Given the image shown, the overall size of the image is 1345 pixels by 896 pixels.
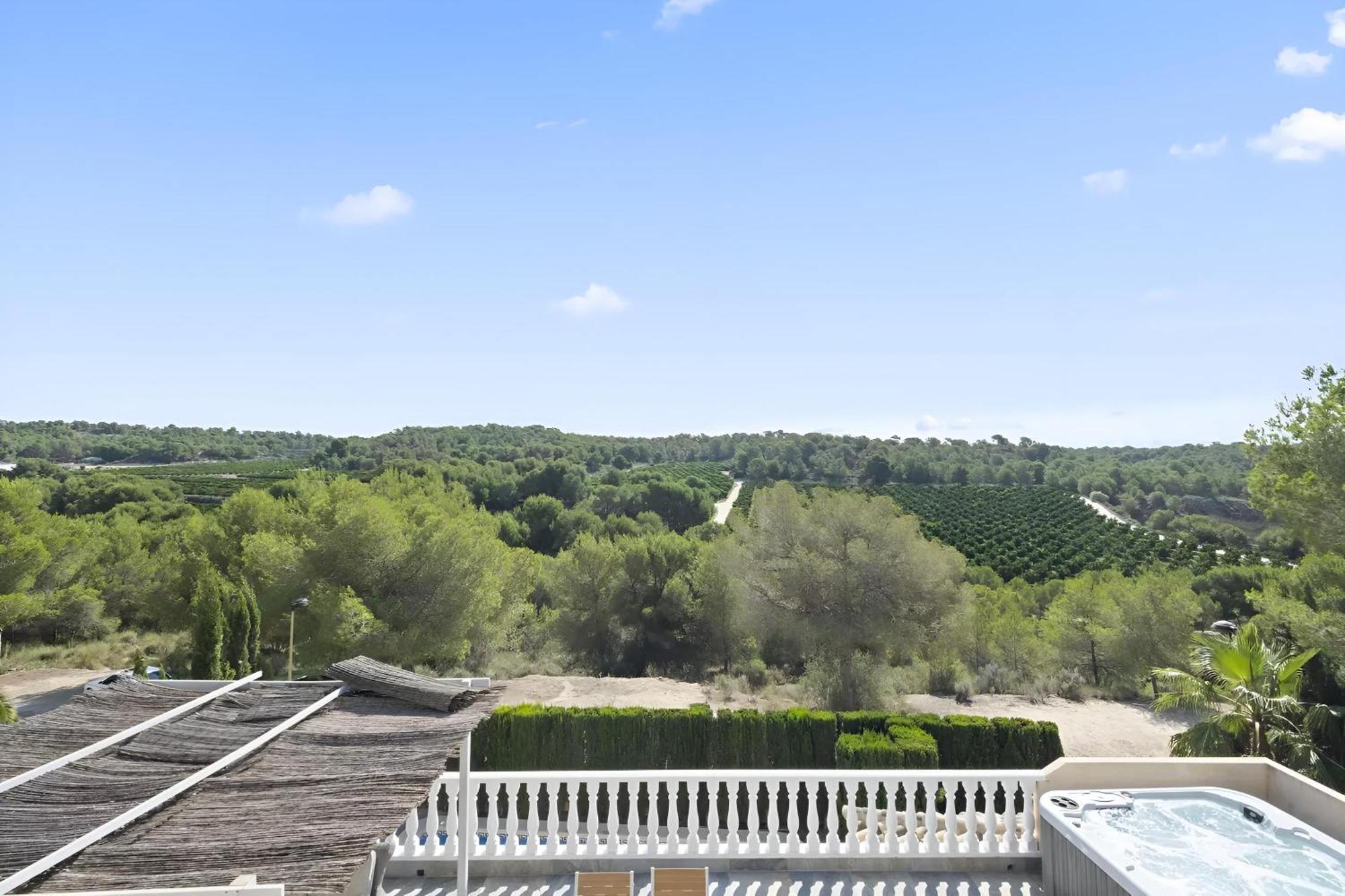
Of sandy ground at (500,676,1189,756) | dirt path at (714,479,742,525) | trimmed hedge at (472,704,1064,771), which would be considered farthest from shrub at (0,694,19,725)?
dirt path at (714,479,742,525)

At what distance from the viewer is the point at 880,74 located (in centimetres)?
1155

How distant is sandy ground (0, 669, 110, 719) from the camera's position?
15.2m

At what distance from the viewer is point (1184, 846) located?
6617 millimetres

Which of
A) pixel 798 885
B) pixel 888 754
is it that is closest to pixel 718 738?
pixel 888 754

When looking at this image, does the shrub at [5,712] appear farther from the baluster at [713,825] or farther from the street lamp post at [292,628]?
the baluster at [713,825]

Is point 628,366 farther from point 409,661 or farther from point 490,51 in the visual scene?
point 490,51

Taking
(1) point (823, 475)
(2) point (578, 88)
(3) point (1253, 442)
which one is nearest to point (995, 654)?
(3) point (1253, 442)

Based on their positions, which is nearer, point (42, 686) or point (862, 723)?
point (862, 723)

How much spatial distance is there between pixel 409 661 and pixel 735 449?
9639cm

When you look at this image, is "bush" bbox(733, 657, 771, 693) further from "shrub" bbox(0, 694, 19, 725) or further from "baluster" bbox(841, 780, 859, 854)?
"shrub" bbox(0, 694, 19, 725)

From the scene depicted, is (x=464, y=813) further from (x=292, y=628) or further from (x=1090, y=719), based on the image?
(x=1090, y=719)

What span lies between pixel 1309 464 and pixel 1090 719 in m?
5.94

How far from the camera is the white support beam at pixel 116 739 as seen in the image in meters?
3.24

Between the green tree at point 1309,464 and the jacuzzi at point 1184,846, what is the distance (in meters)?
7.17
